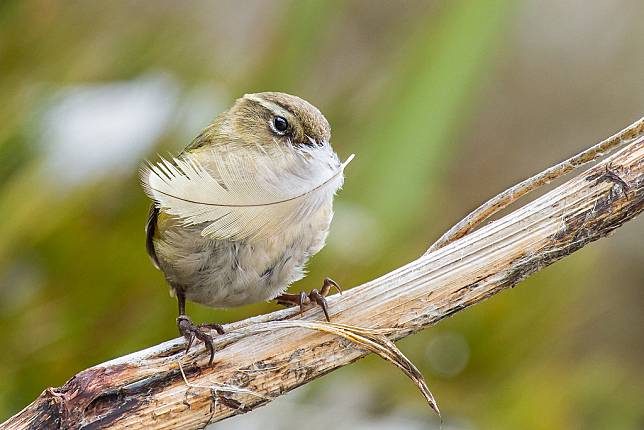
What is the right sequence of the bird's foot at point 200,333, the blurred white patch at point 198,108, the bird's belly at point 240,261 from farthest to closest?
the blurred white patch at point 198,108, the bird's belly at point 240,261, the bird's foot at point 200,333

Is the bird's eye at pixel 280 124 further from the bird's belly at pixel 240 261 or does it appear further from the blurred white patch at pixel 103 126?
the blurred white patch at pixel 103 126

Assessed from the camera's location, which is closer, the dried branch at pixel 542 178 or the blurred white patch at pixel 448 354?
the dried branch at pixel 542 178

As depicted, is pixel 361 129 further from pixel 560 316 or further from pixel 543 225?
pixel 543 225

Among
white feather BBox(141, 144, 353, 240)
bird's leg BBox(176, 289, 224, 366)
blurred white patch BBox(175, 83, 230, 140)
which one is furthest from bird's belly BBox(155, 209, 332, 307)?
blurred white patch BBox(175, 83, 230, 140)

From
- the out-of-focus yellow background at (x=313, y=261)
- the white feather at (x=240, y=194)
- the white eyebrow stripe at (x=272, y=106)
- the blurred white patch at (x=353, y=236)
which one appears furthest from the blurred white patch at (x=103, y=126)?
the white feather at (x=240, y=194)

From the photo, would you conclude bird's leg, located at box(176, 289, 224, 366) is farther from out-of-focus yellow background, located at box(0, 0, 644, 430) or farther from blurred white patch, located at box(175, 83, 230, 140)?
blurred white patch, located at box(175, 83, 230, 140)
